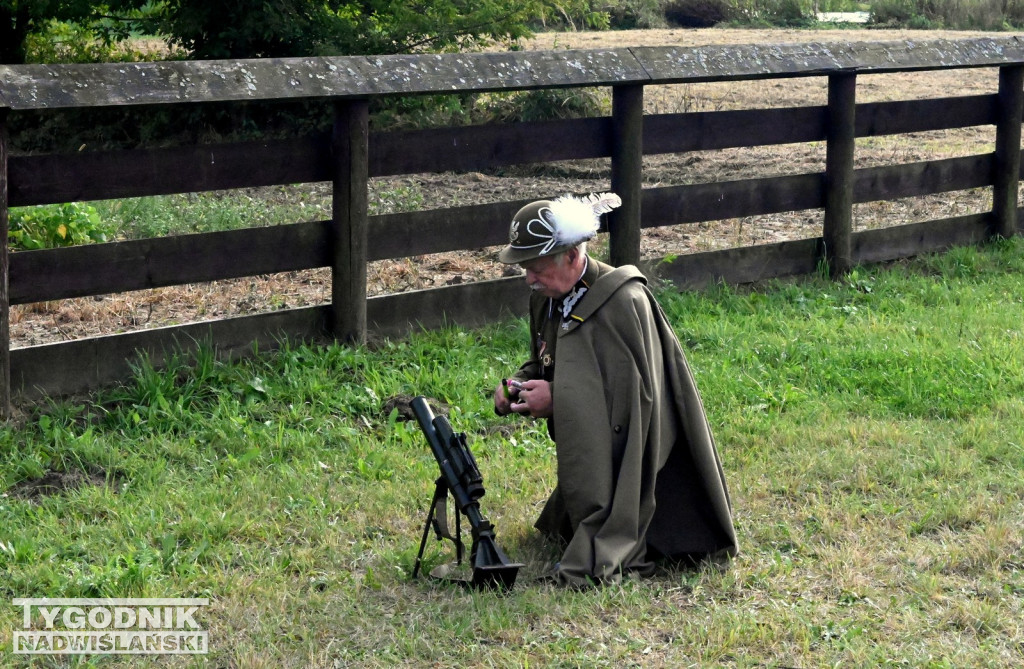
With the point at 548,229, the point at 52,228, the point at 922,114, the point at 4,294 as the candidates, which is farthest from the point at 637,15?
the point at 548,229

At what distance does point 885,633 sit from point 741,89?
14.2 meters

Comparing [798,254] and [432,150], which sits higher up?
[432,150]

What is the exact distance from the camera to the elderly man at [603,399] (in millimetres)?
4160

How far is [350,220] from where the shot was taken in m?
6.47

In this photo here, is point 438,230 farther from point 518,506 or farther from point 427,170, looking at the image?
point 518,506

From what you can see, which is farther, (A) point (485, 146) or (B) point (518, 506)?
(A) point (485, 146)

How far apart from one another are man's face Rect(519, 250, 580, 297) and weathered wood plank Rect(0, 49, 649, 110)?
233 cm

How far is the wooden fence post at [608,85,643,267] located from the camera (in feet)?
24.1

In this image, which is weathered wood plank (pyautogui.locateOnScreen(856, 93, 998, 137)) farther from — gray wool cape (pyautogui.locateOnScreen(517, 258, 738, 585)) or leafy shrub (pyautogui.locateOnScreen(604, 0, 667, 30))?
leafy shrub (pyautogui.locateOnScreen(604, 0, 667, 30))

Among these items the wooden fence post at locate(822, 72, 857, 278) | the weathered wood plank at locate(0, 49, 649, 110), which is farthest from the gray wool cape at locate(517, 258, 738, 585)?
the wooden fence post at locate(822, 72, 857, 278)

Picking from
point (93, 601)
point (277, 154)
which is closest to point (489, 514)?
point (93, 601)

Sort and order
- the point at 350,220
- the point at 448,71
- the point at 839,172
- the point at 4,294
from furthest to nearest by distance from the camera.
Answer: the point at 839,172, the point at 448,71, the point at 350,220, the point at 4,294

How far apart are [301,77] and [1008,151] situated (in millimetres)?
5721

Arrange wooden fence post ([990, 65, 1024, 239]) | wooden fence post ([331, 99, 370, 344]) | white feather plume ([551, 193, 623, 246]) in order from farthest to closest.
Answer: wooden fence post ([990, 65, 1024, 239]) → wooden fence post ([331, 99, 370, 344]) → white feather plume ([551, 193, 623, 246])
